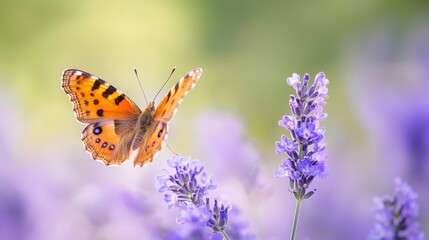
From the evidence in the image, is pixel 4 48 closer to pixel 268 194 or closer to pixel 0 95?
pixel 0 95

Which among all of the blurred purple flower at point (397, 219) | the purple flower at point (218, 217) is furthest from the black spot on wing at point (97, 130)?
the blurred purple flower at point (397, 219)

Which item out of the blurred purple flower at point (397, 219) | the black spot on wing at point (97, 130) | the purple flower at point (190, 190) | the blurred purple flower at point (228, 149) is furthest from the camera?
the black spot on wing at point (97, 130)

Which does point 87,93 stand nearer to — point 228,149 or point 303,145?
point 228,149

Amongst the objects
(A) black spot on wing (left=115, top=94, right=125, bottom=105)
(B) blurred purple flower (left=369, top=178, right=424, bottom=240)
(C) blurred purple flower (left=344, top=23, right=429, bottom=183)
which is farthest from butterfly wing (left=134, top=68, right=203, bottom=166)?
(B) blurred purple flower (left=369, top=178, right=424, bottom=240)

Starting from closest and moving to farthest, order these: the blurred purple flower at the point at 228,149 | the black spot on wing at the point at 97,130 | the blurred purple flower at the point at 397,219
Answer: the blurred purple flower at the point at 397,219 → the blurred purple flower at the point at 228,149 → the black spot on wing at the point at 97,130

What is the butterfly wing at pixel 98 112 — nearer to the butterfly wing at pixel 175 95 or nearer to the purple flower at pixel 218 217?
the butterfly wing at pixel 175 95

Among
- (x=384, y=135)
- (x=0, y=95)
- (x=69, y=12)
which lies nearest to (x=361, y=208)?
(x=384, y=135)

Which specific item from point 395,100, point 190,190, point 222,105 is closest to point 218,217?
point 190,190
